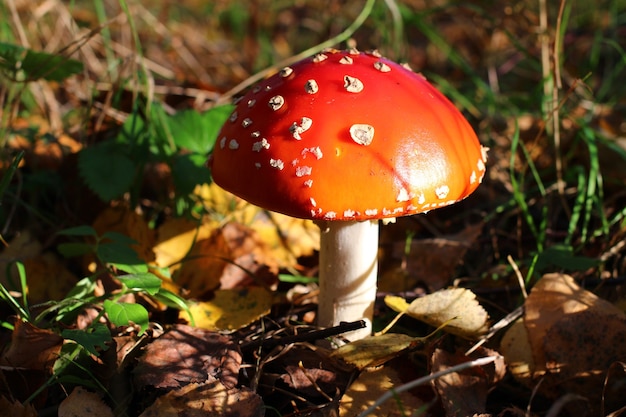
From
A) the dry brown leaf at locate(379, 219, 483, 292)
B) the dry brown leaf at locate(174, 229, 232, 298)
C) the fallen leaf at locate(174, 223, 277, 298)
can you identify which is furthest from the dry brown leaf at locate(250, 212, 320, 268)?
the dry brown leaf at locate(379, 219, 483, 292)

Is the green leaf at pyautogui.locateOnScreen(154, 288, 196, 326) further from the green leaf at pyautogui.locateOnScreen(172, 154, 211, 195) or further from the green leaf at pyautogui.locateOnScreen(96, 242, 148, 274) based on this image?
the green leaf at pyautogui.locateOnScreen(172, 154, 211, 195)

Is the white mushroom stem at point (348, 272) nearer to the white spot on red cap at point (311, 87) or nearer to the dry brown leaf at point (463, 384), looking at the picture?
the dry brown leaf at point (463, 384)

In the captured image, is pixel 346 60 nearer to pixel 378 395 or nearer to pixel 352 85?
pixel 352 85

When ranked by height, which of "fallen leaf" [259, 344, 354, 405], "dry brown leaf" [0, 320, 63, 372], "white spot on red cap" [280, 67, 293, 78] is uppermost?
"white spot on red cap" [280, 67, 293, 78]

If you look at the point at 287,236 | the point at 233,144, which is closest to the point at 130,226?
the point at 287,236

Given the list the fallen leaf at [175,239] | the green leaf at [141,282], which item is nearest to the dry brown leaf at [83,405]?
the green leaf at [141,282]

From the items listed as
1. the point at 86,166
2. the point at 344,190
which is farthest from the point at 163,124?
the point at 344,190

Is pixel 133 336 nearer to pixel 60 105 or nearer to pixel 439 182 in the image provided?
pixel 439 182
